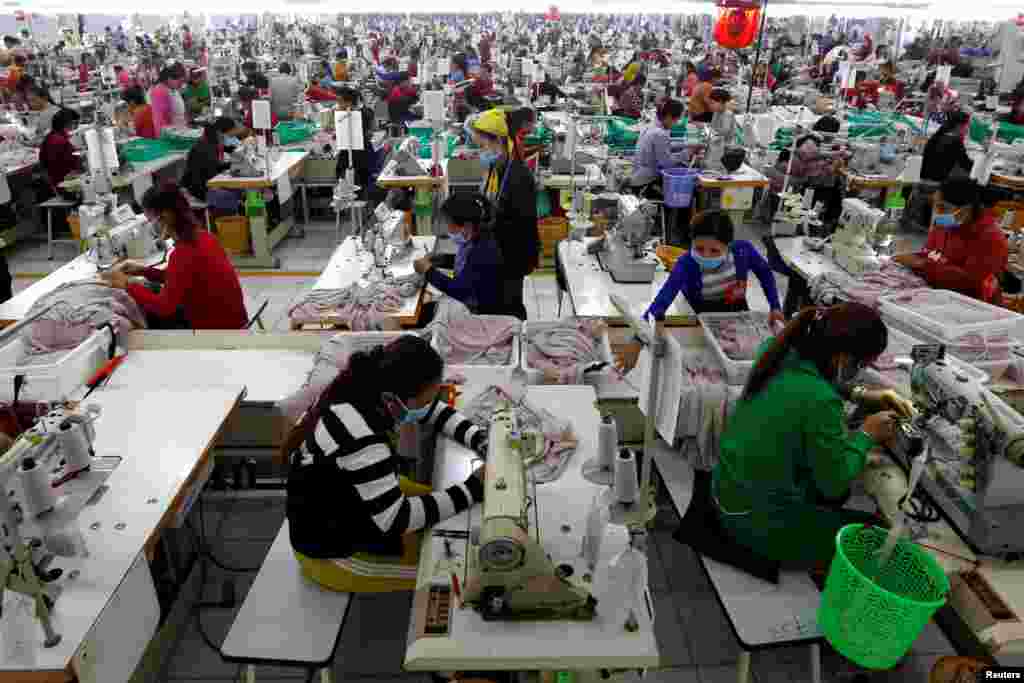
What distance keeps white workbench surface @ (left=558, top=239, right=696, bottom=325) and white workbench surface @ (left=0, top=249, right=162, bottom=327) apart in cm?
290

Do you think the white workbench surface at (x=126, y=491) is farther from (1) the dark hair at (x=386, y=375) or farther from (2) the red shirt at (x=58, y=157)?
(2) the red shirt at (x=58, y=157)

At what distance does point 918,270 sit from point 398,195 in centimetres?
402

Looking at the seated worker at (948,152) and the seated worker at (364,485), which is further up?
the seated worker at (948,152)

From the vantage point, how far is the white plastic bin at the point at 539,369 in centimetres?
334

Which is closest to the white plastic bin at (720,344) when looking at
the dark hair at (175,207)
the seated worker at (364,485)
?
the seated worker at (364,485)

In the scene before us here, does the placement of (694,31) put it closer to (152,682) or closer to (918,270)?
(918,270)

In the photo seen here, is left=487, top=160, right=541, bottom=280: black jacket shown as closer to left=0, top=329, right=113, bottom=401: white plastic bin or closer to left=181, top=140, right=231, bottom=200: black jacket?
left=0, top=329, right=113, bottom=401: white plastic bin

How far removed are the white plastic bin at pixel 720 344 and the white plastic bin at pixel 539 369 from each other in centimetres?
50

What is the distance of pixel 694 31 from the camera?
96.6ft

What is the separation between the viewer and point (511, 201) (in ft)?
15.1

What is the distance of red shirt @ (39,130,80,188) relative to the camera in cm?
725

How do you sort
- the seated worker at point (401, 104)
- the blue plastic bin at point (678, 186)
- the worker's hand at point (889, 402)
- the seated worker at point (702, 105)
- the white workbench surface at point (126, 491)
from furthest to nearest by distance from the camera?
the seated worker at point (401, 104) < the seated worker at point (702, 105) < the blue plastic bin at point (678, 186) < the worker's hand at point (889, 402) < the white workbench surface at point (126, 491)

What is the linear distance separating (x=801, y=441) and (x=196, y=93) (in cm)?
1336

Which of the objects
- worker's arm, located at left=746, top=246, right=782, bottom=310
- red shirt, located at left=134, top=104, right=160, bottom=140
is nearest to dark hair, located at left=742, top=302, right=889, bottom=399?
worker's arm, located at left=746, top=246, right=782, bottom=310
